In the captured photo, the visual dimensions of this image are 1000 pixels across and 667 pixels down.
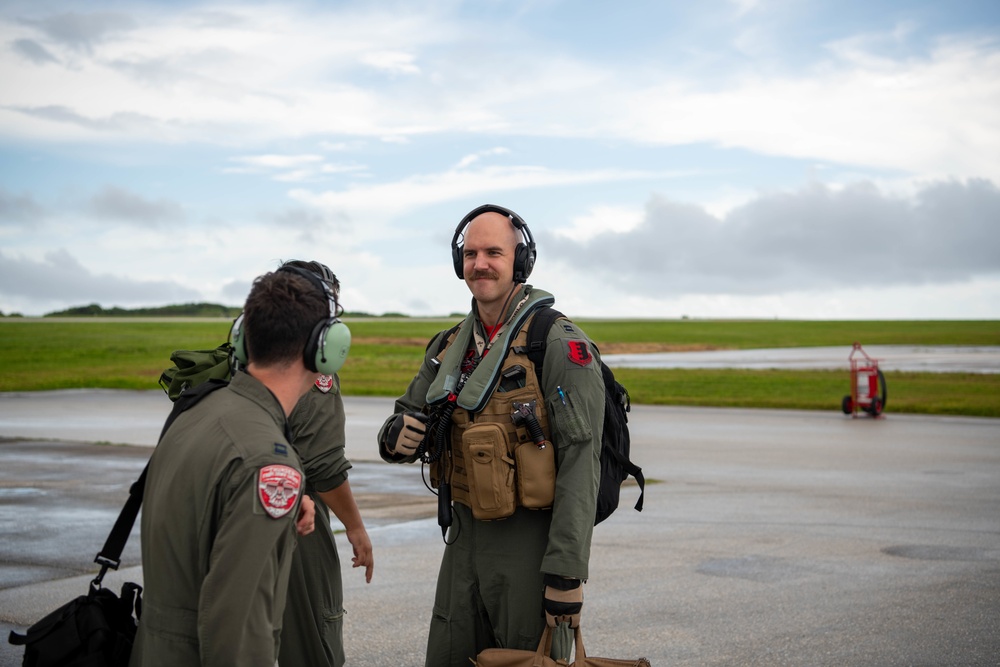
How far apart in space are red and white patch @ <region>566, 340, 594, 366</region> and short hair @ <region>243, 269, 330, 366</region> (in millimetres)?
1231

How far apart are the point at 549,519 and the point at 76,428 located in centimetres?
1587

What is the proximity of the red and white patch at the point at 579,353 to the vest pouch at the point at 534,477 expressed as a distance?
333 millimetres

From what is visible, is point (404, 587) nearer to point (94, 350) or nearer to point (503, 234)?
point (503, 234)

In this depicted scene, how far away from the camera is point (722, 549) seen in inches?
325

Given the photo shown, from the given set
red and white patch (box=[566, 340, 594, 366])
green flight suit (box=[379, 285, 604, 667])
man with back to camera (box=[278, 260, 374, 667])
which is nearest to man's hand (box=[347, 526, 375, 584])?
man with back to camera (box=[278, 260, 374, 667])

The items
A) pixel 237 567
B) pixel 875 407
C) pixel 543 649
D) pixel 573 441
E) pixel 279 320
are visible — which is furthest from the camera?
pixel 875 407

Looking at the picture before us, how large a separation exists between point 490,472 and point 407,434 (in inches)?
14.7

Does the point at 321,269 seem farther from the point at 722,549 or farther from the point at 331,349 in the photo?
the point at 722,549

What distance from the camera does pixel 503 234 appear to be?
3859 mm

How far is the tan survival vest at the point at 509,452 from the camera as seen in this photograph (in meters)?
3.53

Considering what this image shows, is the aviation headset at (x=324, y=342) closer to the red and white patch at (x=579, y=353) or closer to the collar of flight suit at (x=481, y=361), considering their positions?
the collar of flight suit at (x=481, y=361)

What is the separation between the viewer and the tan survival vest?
139 inches

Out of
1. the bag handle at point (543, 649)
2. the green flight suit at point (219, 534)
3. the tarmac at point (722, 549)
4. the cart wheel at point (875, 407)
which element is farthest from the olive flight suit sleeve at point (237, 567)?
the cart wheel at point (875, 407)

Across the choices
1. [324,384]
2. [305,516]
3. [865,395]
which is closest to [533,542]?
[324,384]
